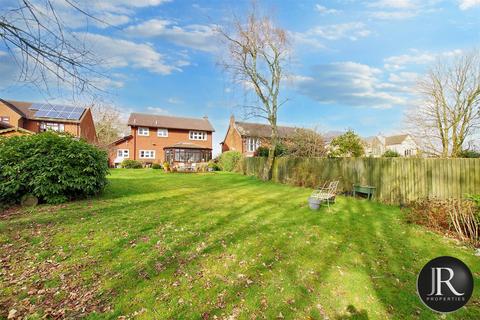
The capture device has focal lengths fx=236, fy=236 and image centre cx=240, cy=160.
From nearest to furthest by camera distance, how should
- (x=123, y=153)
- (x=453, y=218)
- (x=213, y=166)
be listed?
(x=453, y=218), (x=213, y=166), (x=123, y=153)

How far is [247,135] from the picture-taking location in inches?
1438

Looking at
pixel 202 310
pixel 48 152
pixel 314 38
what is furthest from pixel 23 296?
pixel 314 38

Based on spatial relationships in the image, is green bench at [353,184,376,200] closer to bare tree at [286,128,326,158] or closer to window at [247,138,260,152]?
bare tree at [286,128,326,158]

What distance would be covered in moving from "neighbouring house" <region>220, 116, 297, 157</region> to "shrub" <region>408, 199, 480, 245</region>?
90.6ft

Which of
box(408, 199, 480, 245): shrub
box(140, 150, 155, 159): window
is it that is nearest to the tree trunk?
box(408, 199, 480, 245): shrub

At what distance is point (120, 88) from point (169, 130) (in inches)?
1275

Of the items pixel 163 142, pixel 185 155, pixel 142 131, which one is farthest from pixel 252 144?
pixel 142 131

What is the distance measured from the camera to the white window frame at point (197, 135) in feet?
120

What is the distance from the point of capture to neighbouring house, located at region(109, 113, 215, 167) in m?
32.6

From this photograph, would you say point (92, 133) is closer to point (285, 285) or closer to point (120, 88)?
point (120, 88)

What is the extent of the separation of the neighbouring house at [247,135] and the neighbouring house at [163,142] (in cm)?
383

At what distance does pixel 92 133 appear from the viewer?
106 feet

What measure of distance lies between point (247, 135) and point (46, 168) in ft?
97.0

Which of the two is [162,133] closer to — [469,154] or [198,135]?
[198,135]
